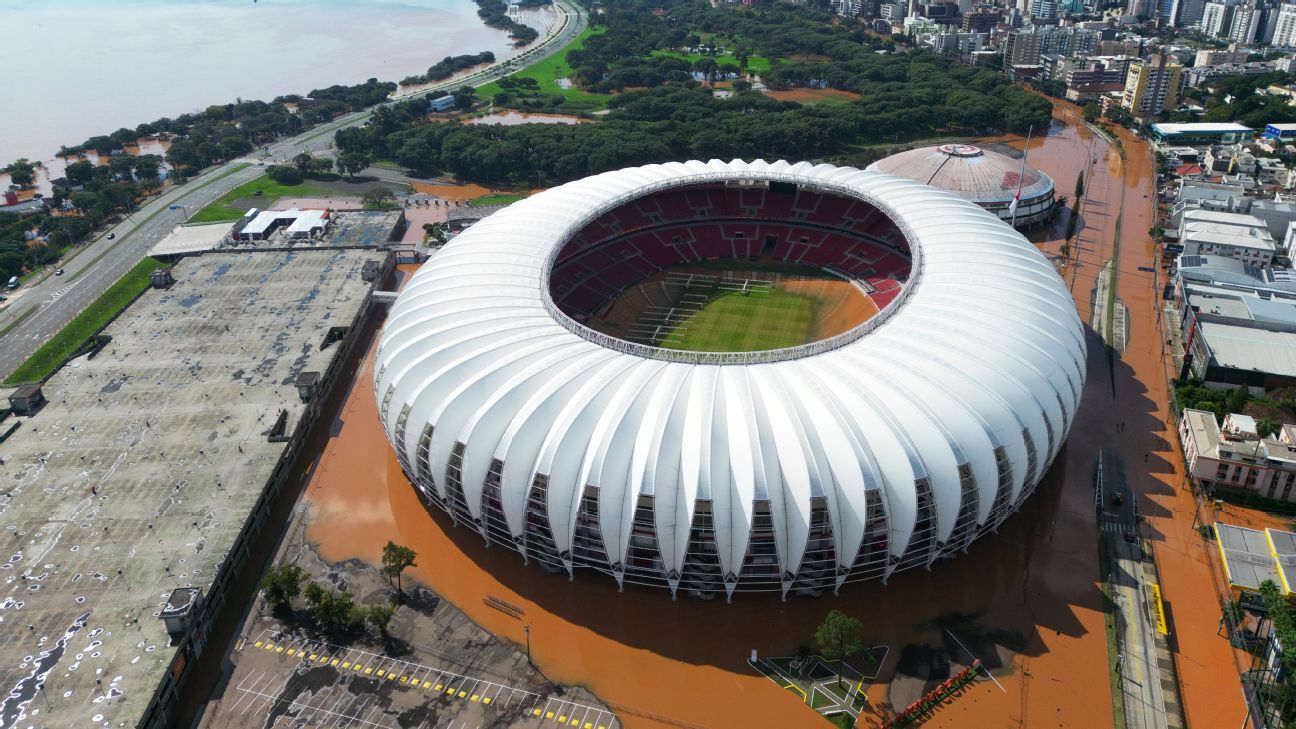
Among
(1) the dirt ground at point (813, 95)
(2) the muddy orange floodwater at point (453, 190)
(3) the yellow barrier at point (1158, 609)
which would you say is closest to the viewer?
(3) the yellow barrier at point (1158, 609)

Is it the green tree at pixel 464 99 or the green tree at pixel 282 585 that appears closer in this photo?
the green tree at pixel 282 585

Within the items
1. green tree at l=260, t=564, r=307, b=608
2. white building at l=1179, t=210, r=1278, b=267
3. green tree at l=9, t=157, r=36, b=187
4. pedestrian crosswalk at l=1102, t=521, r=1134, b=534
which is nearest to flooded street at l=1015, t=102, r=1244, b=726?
pedestrian crosswalk at l=1102, t=521, r=1134, b=534

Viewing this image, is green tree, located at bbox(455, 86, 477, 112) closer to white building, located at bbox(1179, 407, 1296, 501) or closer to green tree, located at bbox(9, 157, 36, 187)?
green tree, located at bbox(9, 157, 36, 187)

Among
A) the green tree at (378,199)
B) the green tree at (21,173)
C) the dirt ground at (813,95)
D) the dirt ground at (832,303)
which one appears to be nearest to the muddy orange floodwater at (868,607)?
the dirt ground at (832,303)

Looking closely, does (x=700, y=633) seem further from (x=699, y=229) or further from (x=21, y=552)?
(x=699, y=229)

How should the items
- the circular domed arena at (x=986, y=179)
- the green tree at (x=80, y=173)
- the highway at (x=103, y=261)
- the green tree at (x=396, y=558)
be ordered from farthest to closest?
1. the green tree at (x=80, y=173)
2. the circular domed arena at (x=986, y=179)
3. the highway at (x=103, y=261)
4. the green tree at (x=396, y=558)

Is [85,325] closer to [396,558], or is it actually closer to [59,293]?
[59,293]

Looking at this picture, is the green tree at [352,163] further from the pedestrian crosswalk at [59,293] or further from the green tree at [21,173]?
the green tree at [21,173]

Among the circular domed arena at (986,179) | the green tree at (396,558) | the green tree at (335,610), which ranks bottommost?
the green tree at (335,610)
